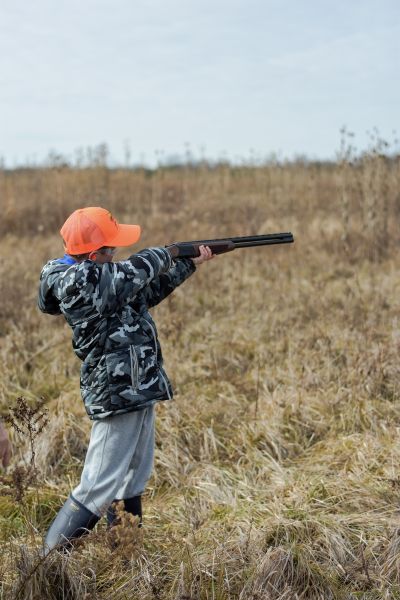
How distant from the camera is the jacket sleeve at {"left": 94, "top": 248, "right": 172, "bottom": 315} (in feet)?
8.58

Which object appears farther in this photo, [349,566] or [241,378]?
[241,378]

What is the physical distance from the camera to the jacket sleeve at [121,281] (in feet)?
8.58

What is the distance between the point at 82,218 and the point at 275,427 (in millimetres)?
2015

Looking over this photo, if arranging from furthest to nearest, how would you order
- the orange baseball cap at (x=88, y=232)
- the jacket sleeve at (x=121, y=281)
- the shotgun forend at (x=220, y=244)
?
the shotgun forend at (x=220, y=244) → the orange baseball cap at (x=88, y=232) → the jacket sleeve at (x=121, y=281)

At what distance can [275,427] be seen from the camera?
420 centimetres

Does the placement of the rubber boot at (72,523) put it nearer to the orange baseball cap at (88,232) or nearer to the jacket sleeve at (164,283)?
the jacket sleeve at (164,283)

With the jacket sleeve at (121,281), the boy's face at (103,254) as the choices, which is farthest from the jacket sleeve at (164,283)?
the jacket sleeve at (121,281)

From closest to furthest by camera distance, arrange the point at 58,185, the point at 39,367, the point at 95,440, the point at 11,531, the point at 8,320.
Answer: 1. the point at 95,440
2. the point at 11,531
3. the point at 39,367
4. the point at 8,320
5. the point at 58,185

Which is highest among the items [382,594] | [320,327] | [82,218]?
[82,218]

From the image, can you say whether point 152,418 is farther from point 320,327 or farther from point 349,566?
point 320,327

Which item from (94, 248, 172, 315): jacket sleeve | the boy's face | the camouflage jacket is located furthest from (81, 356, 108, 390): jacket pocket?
the boy's face

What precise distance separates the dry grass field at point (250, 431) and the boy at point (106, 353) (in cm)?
21

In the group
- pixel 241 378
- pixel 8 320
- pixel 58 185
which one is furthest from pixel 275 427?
pixel 58 185

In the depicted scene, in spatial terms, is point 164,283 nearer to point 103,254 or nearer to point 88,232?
point 103,254
